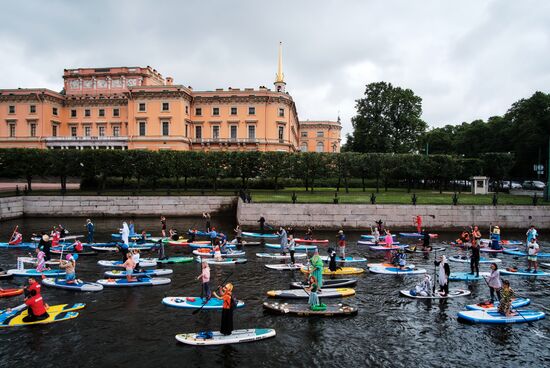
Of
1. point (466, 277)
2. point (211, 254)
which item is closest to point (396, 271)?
point (466, 277)

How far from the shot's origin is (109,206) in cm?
4503

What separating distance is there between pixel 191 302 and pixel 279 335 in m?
4.33

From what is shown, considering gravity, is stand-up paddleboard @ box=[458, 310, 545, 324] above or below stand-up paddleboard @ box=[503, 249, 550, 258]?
below

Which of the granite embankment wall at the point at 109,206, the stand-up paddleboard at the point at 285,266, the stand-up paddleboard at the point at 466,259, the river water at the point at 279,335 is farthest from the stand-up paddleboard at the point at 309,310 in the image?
the granite embankment wall at the point at 109,206

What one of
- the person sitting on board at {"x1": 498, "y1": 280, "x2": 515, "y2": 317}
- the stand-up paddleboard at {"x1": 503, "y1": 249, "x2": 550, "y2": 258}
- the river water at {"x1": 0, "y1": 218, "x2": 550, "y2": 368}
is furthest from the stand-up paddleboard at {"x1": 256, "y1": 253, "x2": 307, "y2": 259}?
the stand-up paddleboard at {"x1": 503, "y1": 249, "x2": 550, "y2": 258}

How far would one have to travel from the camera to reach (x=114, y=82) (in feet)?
270

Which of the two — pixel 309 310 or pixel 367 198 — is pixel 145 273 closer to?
pixel 309 310

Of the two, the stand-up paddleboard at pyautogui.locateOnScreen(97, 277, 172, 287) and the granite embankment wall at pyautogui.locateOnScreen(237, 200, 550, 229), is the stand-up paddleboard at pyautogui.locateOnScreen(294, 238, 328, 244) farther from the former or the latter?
the stand-up paddleboard at pyautogui.locateOnScreen(97, 277, 172, 287)

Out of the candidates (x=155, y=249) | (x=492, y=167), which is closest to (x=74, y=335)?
(x=155, y=249)

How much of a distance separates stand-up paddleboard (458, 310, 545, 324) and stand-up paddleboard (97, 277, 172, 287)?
1325 centimetres

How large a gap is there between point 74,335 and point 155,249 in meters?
14.4

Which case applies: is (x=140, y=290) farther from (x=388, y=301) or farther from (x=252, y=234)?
(x=252, y=234)

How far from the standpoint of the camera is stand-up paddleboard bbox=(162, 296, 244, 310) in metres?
16.5

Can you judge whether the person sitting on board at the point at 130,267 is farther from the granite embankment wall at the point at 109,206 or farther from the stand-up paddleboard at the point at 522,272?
the granite embankment wall at the point at 109,206
